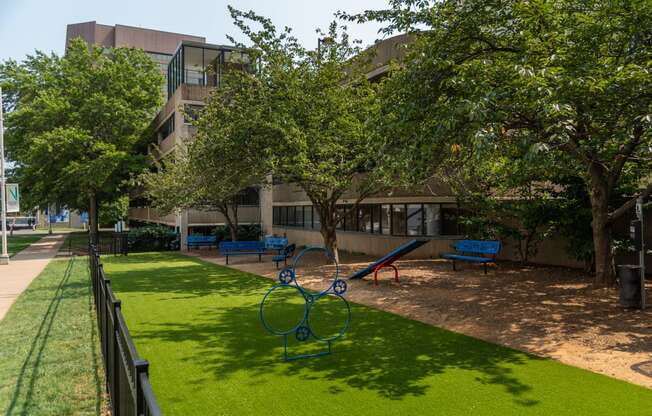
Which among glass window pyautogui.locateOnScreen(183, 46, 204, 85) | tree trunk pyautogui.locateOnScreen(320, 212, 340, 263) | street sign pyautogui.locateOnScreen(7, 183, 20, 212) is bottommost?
tree trunk pyautogui.locateOnScreen(320, 212, 340, 263)

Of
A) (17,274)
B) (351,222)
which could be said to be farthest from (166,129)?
(17,274)

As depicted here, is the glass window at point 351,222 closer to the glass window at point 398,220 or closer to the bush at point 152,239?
the glass window at point 398,220

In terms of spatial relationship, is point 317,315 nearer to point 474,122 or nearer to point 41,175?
point 474,122

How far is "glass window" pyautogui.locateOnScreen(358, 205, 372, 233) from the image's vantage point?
26469 millimetres

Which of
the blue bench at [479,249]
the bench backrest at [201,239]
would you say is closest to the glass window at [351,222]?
the bench backrest at [201,239]

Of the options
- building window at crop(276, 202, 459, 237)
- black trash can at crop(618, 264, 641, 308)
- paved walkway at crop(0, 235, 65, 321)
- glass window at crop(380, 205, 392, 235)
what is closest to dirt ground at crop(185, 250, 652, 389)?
black trash can at crop(618, 264, 641, 308)

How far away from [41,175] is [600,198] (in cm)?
3701

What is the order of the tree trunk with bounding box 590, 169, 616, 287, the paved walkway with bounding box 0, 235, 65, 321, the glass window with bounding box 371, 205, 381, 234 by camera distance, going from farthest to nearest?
1. the glass window with bounding box 371, 205, 381, 234
2. the paved walkway with bounding box 0, 235, 65, 321
3. the tree trunk with bounding box 590, 169, 616, 287

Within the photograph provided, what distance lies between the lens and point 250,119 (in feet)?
51.2

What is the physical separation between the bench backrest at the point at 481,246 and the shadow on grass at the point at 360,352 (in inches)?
269

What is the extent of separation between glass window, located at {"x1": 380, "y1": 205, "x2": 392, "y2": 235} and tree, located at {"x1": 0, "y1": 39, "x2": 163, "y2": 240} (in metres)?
19.5

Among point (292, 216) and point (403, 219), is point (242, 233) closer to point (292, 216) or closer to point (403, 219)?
point (292, 216)

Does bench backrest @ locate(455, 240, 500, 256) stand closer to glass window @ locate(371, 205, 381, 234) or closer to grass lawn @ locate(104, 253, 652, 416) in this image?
grass lawn @ locate(104, 253, 652, 416)

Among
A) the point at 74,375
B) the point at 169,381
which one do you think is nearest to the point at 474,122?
the point at 169,381
